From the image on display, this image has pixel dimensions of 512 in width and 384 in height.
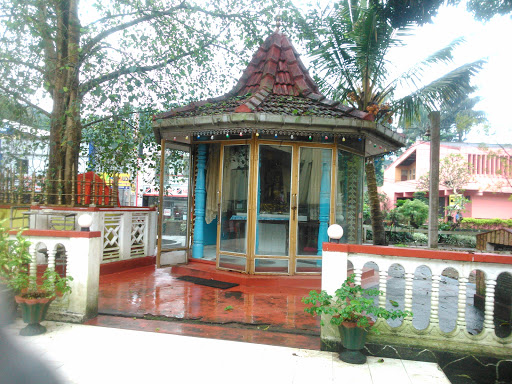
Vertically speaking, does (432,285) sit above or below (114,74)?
below

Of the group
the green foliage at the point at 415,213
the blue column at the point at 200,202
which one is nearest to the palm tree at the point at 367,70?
the blue column at the point at 200,202

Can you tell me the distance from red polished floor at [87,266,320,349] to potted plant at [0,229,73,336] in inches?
23.3

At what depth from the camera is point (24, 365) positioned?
182 cm

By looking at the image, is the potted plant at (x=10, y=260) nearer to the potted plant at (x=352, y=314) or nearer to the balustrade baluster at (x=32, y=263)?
the balustrade baluster at (x=32, y=263)

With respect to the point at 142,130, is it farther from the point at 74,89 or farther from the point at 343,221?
the point at 343,221

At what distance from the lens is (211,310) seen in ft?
15.5

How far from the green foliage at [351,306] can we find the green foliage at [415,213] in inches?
781

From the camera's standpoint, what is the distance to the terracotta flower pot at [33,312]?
145 inches

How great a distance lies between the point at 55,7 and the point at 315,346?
8413 millimetres

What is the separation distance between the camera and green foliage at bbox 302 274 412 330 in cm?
326

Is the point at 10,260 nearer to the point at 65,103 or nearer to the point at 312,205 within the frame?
the point at 312,205

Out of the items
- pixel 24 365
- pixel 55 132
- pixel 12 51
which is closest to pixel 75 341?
pixel 24 365

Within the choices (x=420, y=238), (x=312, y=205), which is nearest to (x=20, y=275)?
(x=312, y=205)

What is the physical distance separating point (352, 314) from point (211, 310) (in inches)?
80.8
